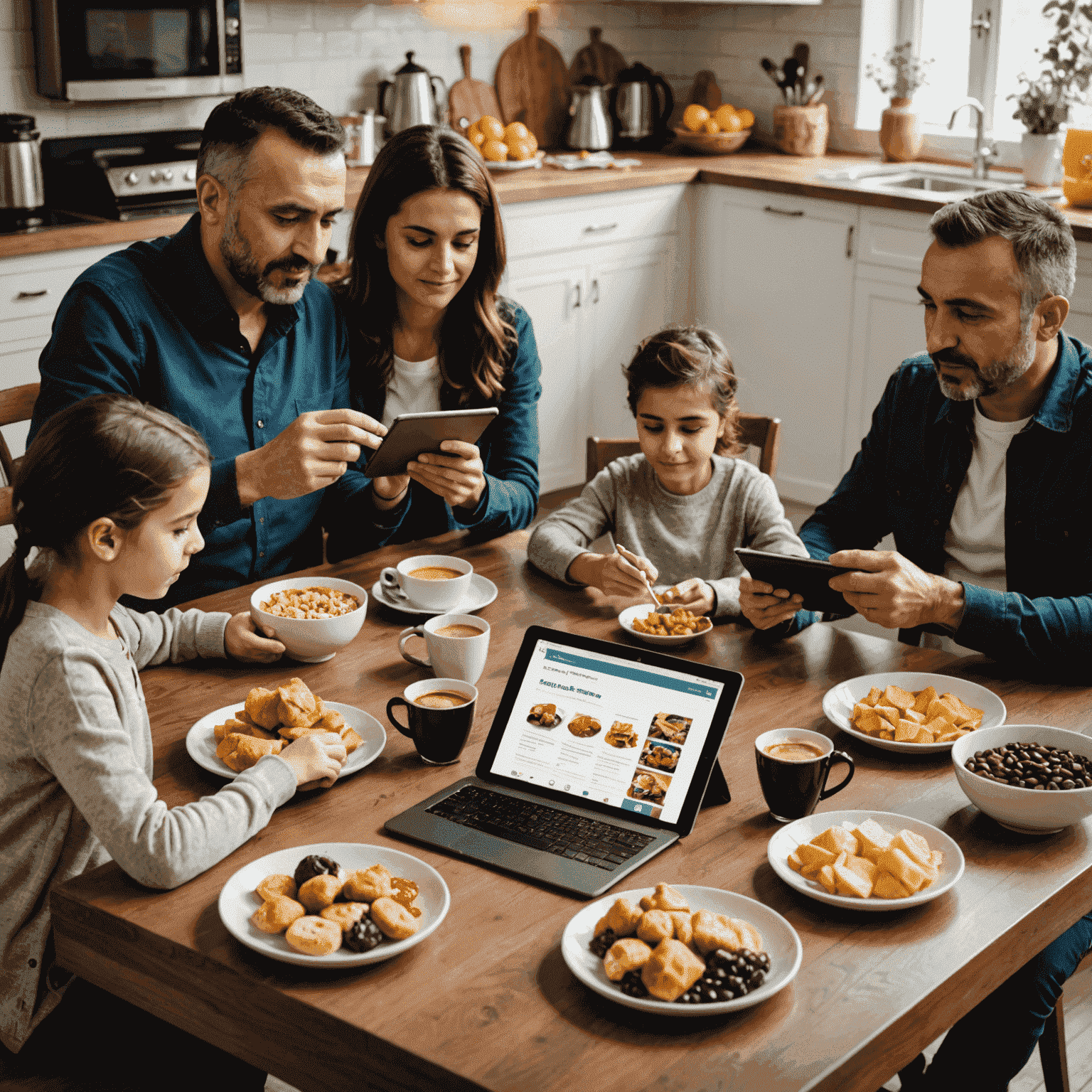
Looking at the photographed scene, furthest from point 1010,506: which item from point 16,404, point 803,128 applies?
point 803,128

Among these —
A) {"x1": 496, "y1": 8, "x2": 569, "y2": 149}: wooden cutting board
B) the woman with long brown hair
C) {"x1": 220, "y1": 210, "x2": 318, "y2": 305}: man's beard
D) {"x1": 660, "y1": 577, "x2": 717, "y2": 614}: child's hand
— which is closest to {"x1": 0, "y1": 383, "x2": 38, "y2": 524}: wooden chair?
{"x1": 220, "y1": 210, "x2": 318, "y2": 305}: man's beard

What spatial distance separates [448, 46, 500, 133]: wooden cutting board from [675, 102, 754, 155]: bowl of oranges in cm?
73

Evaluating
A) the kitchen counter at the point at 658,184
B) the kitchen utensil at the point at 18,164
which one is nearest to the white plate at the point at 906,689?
the kitchen counter at the point at 658,184

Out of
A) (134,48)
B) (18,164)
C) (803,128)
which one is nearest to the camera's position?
(18,164)

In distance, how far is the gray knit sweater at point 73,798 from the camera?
129 centimetres

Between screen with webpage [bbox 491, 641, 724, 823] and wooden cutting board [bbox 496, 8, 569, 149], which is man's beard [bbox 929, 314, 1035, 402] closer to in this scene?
screen with webpage [bbox 491, 641, 724, 823]

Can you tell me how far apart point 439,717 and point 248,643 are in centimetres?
39

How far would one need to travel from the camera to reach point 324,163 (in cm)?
214

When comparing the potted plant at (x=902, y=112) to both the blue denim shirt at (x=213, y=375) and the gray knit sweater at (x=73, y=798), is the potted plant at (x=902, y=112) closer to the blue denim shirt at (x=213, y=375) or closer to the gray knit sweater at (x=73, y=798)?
the blue denim shirt at (x=213, y=375)

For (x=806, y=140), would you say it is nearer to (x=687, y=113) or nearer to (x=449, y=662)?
(x=687, y=113)

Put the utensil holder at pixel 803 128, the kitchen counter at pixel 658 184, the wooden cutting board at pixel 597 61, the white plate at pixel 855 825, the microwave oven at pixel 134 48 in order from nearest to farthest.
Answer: the white plate at pixel 855 825 < the kitchen counter at pixel 658 184 < the microwave oven at pixel 134 48 < the utensil holder at pixel 803 128 < the wooden cutting board at pixel 597 61

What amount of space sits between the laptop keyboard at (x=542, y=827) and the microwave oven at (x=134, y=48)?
2.93 metres

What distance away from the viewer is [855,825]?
1.35 metres

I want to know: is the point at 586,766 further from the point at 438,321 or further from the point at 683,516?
the point at 438,321
